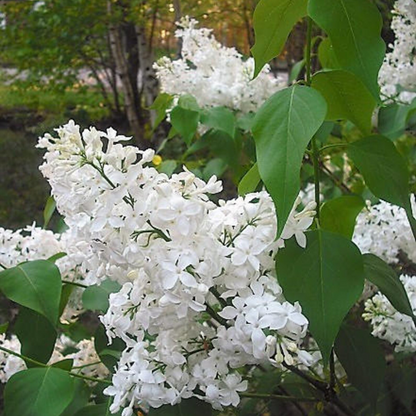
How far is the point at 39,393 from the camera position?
0.87 metres

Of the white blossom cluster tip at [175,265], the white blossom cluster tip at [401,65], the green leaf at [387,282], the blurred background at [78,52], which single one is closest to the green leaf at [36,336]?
the white blossom cluster tip at [175,265]

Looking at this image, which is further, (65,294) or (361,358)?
(65,294)

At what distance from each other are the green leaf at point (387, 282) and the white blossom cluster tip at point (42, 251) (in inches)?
20.2

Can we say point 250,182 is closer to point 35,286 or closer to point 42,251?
point 35,286

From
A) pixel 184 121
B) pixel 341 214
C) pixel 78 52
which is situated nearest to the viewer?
pixel 341 214

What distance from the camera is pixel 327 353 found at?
25.2 inches

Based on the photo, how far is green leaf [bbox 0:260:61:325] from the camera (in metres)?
0.92

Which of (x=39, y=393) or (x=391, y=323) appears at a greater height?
(x=39, y=393)

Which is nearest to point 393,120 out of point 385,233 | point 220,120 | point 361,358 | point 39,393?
point 385,233

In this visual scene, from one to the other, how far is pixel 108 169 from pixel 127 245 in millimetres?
87

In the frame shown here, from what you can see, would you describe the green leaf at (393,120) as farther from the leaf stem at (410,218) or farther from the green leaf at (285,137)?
the green leaf at (285,137)

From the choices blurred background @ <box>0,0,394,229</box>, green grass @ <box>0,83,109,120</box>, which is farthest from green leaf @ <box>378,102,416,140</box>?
green grass @ <box>0,83,109,120</box>

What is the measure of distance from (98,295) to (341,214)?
417mm

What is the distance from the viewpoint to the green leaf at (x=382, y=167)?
2.62 feet
